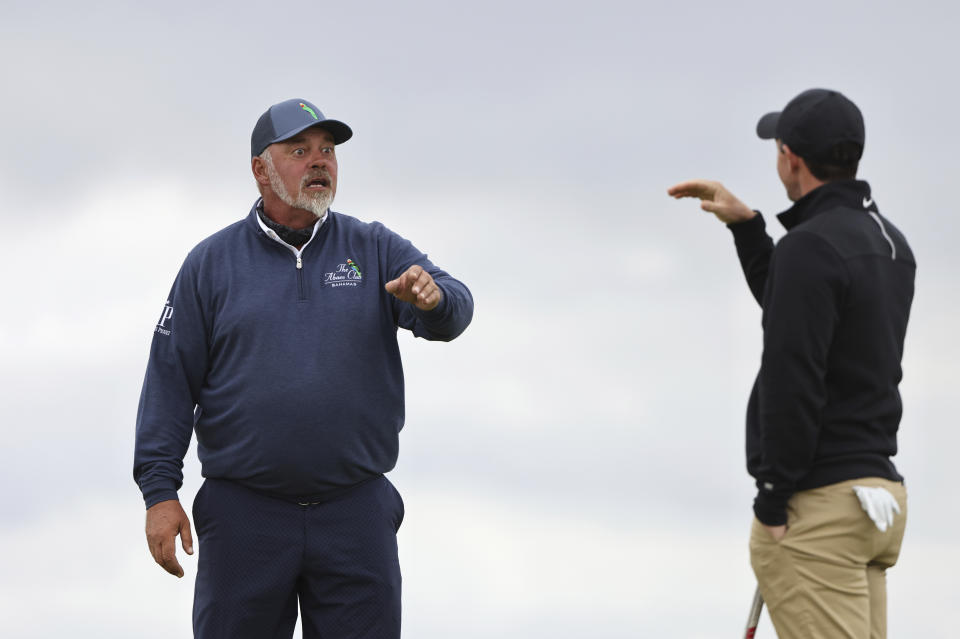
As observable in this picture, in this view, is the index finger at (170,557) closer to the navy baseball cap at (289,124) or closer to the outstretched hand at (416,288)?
the outstretched hand at (416,288)

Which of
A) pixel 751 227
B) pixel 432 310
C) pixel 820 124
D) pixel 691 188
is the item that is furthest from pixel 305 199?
pixel 820 124

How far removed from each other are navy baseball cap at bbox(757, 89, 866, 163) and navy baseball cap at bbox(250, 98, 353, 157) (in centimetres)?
207

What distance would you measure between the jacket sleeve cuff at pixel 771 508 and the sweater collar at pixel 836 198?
89 centimetres

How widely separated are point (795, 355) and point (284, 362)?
211 cm

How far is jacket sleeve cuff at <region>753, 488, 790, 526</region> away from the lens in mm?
3789

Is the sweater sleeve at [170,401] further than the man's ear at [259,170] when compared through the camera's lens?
No

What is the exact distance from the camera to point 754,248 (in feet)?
14.0

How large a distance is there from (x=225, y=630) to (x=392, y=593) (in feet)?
2.25

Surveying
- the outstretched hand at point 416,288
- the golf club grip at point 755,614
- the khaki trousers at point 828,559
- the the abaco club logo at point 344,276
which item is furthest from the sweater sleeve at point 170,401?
the khaki trousers at point 828,559

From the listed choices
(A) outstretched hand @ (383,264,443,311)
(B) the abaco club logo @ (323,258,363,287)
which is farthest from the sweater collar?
(B) the abaco club logo @ (323,258,363,287)

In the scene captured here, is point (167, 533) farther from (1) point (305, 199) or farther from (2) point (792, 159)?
(2) point (792, 159)

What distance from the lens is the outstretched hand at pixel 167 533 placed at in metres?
4.96

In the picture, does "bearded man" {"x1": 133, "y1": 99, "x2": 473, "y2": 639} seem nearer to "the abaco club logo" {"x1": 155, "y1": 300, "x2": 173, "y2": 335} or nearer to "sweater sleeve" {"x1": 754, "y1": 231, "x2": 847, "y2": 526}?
"the abaco club logo" {"x1": 155, "y1": 300, "x2": 173, "y2": 335}

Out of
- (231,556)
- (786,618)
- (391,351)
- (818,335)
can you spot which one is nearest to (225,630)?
(231,556)
